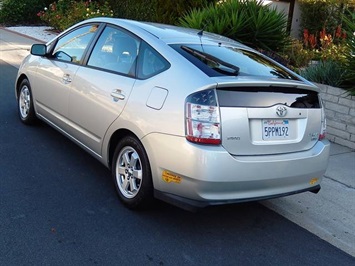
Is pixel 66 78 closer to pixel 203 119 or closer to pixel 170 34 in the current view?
pixel 170 34

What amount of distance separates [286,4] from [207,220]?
13.9 meters

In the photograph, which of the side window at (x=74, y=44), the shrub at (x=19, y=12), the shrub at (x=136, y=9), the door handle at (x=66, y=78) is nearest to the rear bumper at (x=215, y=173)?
the door handle at (x=66, y=78)

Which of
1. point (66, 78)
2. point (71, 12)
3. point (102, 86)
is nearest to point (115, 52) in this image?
point (102, 86)

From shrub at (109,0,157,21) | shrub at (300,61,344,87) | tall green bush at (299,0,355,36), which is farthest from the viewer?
tall green bush at (299,0,355,36)

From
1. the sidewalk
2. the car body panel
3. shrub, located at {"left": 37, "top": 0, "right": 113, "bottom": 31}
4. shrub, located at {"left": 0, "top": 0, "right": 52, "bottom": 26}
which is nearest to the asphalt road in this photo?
the sidewalk

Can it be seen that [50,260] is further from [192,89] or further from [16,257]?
[192,89]

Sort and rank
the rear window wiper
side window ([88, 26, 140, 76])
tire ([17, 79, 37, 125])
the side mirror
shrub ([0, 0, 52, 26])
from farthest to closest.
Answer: shrub ([0, 0, 52, 26]) → tire ([17, 79, 37, 125]) → the side mirror → side window ([88, 26, 140, 76]) → the rear window wiper

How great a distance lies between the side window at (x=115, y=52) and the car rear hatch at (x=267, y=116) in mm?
1098

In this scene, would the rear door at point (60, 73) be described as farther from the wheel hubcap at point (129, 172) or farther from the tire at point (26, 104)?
the wheel hubcap at point (129, 172)

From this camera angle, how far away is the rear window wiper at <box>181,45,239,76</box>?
12.1ft

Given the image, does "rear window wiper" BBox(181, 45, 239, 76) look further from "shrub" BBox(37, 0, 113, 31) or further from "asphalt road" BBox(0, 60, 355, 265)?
"shrub" BBox(37, 0, 113, 31)

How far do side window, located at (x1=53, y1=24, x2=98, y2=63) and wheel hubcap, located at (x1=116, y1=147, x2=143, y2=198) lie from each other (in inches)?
56.4

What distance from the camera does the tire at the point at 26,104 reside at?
5863mm

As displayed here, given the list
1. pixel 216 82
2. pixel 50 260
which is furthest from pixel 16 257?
pixel 216 82
